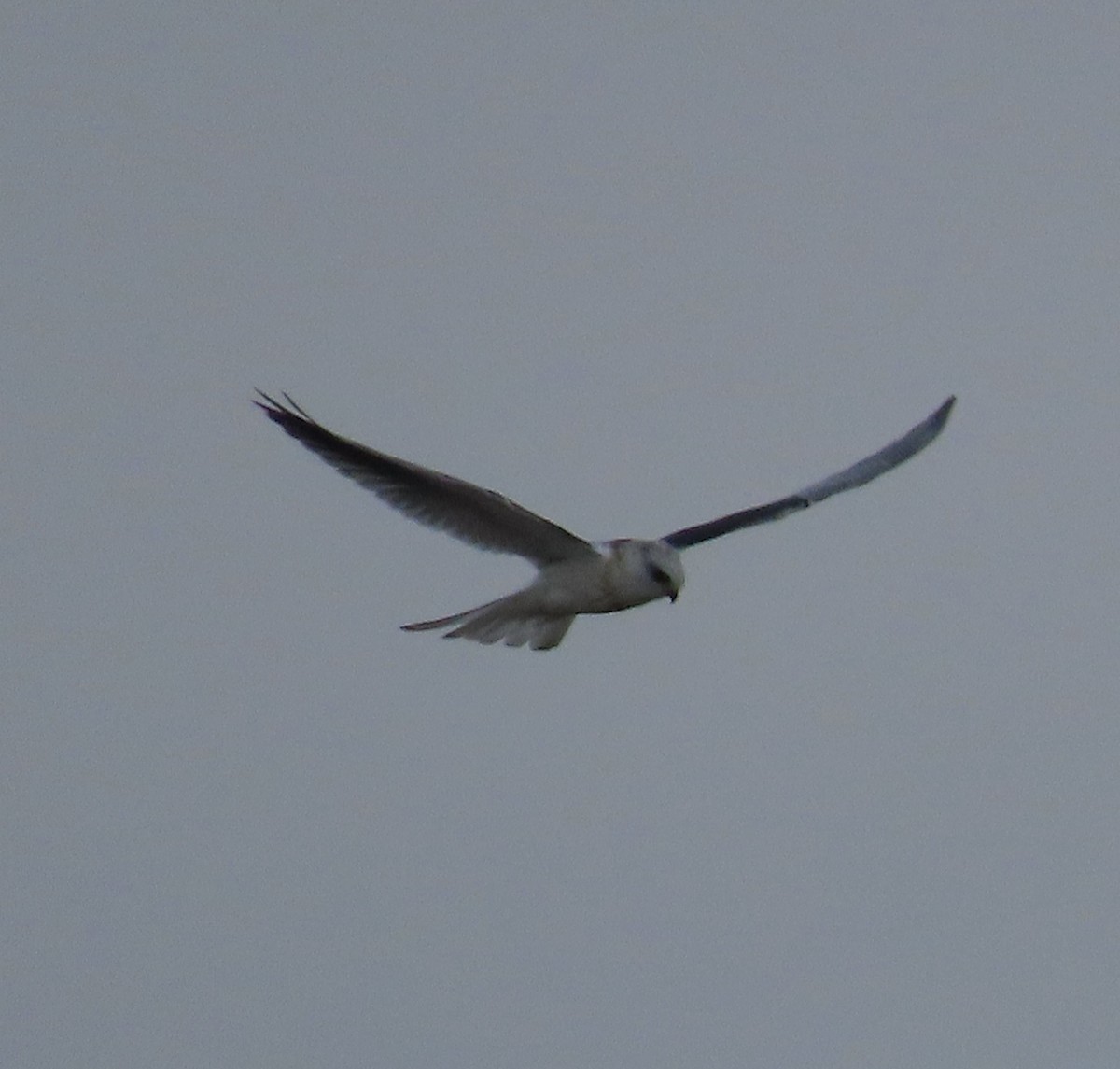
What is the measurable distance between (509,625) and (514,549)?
0.34m

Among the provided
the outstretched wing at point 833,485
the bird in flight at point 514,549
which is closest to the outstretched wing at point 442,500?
the bird in flight at point 514,549

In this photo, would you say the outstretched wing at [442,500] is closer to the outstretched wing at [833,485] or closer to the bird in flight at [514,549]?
the bird in flight at [514,549]

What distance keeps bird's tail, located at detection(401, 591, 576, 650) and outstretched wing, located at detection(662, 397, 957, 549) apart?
65 centimetres

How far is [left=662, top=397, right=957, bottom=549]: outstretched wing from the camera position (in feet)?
35.8

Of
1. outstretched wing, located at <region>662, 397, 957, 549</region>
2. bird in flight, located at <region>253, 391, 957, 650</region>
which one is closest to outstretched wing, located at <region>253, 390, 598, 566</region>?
bird in flight, located at <region>253, 391, 957, 650</region>

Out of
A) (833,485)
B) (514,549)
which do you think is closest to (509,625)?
(514,549)

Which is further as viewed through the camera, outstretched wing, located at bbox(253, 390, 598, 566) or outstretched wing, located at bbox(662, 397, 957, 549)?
outstretched wing, located at bbox(662, 397, 957, 549)

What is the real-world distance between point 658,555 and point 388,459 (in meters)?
1.12

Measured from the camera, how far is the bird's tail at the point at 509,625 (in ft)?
33.9

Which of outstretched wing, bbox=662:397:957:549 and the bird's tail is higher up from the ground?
outstretched wing, bbox=662:397:957:549

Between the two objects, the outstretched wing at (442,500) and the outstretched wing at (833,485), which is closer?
the outstretched wing at (442,500)

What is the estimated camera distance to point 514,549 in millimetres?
10266

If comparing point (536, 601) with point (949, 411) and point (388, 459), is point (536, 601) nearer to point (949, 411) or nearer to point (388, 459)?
point (388, 459)

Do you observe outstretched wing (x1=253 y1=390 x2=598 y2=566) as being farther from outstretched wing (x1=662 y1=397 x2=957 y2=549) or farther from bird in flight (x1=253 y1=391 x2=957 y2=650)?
outstretched wing (x1=662 y1=397 x2=957 y2=549)
